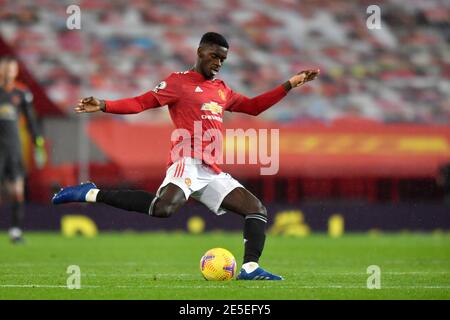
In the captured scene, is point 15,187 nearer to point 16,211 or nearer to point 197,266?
point 16,211

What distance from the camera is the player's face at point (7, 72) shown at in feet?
47.2

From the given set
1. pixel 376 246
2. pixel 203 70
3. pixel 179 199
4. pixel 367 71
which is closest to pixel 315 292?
pixel 179 199

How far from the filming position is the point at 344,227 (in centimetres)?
1777

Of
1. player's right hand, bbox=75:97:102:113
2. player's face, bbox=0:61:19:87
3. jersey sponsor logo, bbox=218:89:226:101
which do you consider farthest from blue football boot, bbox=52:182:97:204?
player's face, bbox=0:61:19:87

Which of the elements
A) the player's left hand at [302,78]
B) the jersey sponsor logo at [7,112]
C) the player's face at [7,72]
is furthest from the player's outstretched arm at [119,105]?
the jersey sponsor logo at [7,112]

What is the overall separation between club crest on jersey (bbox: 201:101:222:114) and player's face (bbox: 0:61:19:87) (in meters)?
6.25

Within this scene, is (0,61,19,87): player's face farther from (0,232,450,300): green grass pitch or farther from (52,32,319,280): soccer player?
(52,32,319,280): soccer player

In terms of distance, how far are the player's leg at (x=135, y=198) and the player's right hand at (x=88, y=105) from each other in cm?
89

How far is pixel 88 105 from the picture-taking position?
8.23m

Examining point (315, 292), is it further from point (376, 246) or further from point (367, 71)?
point (367, 71)

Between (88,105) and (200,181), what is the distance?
4.00 ft

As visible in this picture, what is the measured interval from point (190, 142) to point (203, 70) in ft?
2.09

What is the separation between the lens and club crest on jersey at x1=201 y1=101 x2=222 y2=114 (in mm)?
8781

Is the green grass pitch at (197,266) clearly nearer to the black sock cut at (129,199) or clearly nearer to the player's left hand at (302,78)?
the black sock cut at (129,199)
